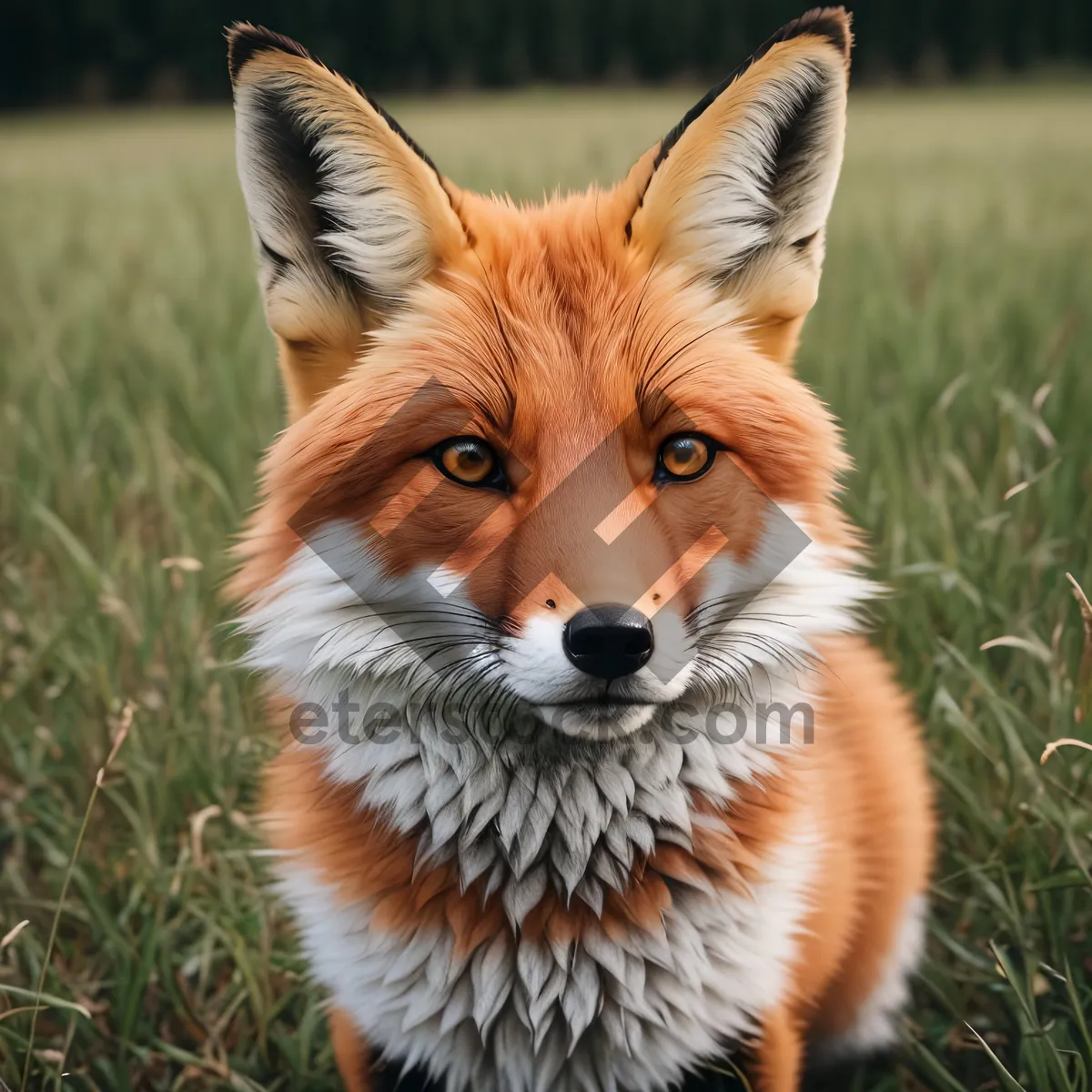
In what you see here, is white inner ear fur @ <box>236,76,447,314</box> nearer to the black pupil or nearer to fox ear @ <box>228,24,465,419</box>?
fox ear @ <box>228,24,465,419</box>

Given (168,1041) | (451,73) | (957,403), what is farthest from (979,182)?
(168,1041)

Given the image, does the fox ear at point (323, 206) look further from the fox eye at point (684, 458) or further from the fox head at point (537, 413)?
the fox eye at point (684, 458)

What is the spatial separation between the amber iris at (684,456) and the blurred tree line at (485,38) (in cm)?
775

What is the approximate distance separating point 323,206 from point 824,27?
0.89 metres

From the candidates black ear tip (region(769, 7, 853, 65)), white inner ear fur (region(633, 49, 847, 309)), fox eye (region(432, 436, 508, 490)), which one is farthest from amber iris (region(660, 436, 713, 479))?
black ear tip (region(769, 7, 853, 65))

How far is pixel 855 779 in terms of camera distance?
6.64ft

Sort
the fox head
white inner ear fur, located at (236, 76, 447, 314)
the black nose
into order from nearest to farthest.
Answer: the black nose < the fox head < white inner ear fur, located at (236, 76, 447, 314)

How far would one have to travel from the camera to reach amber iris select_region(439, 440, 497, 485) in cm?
169

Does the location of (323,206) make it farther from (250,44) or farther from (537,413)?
(537,413)

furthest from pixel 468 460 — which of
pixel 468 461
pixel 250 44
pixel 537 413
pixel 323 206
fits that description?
pixel 250 44

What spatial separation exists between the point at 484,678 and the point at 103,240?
628 centimetres

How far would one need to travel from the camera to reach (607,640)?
147cm

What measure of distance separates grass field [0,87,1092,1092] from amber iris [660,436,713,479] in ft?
2.49

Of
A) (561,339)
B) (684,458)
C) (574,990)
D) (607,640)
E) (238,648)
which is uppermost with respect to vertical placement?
(561,339)
